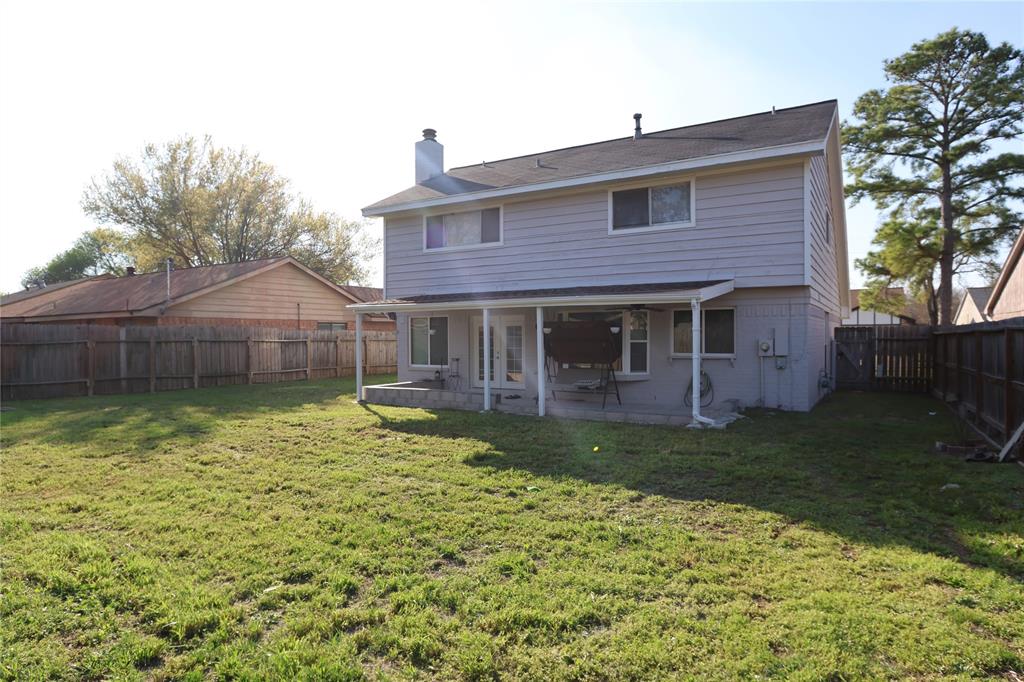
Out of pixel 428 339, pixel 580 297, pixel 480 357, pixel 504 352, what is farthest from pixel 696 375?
pixel 428 339

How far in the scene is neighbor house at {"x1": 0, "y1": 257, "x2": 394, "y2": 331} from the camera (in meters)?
19.2

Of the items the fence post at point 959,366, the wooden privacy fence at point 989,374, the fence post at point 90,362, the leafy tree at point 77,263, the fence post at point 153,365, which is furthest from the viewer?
the leafy tree at point 77,263

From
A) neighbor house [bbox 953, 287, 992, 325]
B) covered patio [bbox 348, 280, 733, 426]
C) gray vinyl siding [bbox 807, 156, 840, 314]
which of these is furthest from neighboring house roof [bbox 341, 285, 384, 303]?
neighbor house [bbox 953, 287, 992, 325]

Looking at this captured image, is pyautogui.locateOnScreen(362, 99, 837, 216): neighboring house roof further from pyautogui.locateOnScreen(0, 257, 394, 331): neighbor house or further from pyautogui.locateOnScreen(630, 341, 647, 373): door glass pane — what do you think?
pyautogui.locateOnScreen(0, 257, 394, 331): neighbor house

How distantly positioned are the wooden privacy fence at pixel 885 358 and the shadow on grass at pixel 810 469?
236 inches

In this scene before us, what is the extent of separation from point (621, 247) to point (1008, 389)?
651 centimetres

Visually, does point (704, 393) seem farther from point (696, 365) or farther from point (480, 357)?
point (480, 357)

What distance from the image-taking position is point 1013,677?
2678mm

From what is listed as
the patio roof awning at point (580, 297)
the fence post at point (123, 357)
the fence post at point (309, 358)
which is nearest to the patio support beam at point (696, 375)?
the patio roof awning at point (580, 297)

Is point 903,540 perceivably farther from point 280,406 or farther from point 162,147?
point 162,147

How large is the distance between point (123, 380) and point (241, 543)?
13520mm

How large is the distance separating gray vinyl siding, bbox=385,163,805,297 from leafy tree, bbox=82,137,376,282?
21235mm

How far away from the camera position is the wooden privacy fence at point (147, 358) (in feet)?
45.7

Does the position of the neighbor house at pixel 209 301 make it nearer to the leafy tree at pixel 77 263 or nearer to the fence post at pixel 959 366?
the fence post at pixel 959 366
